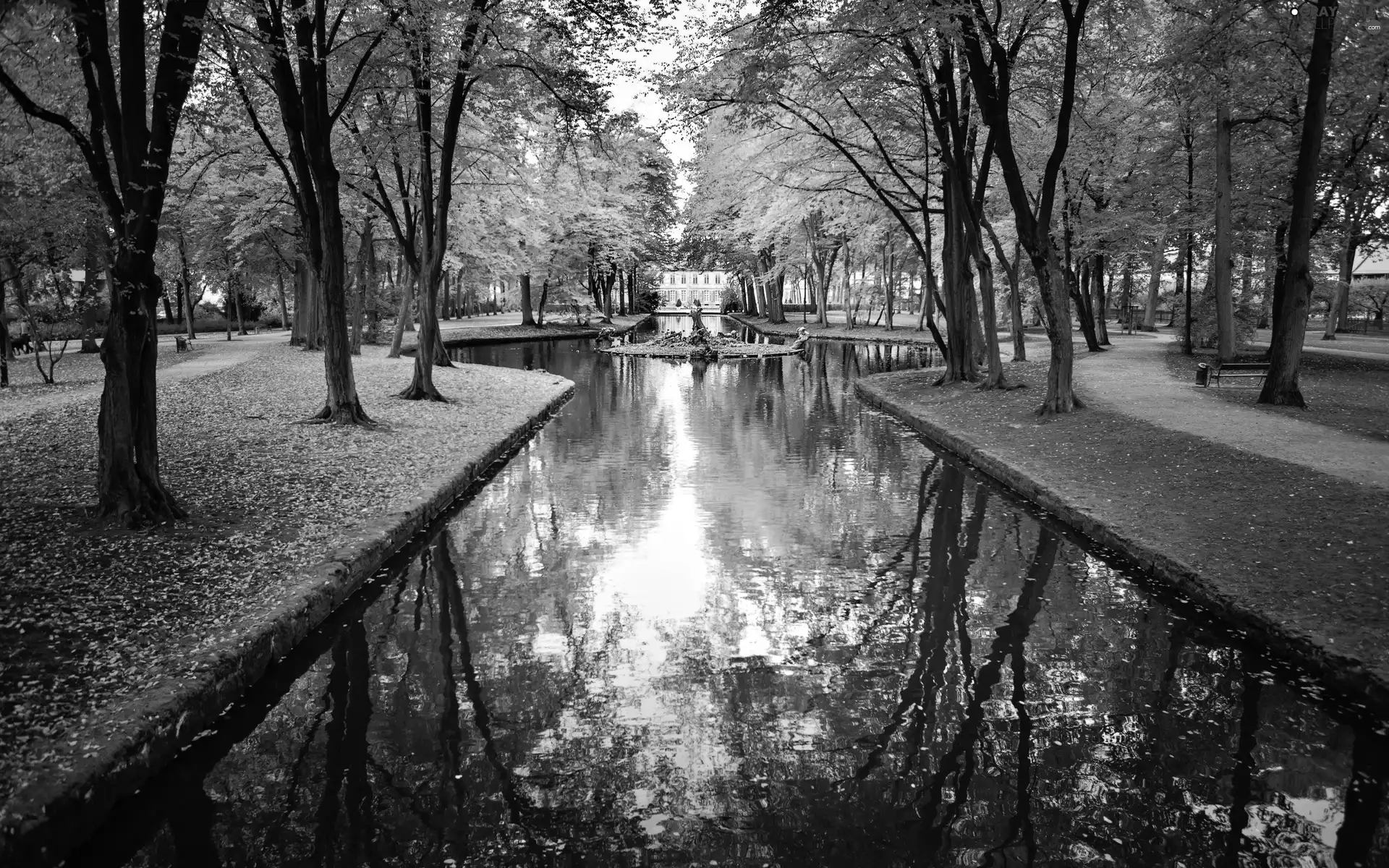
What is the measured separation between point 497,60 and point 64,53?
7.52m

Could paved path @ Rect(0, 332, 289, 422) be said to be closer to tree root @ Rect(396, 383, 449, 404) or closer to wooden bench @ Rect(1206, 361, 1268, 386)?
tree root @ Rect(396, 383, 449, 404)

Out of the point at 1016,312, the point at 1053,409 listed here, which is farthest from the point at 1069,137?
the point at 1053,409

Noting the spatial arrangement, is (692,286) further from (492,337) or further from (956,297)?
(956,297)

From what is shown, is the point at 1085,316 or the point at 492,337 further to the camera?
the point at 492,337

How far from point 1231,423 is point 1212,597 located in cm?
807

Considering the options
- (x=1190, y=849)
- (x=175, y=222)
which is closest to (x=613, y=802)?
(x=1190, y=849)

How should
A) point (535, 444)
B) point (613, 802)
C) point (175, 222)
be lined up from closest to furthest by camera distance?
point (613, 802) < point (535, 444) < point (175, 222)

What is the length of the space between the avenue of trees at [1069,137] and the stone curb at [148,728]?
32.0 feet

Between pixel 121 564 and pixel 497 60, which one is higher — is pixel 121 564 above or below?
below

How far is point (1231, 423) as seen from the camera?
13.2 metres

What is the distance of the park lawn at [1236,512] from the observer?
597 centimetres

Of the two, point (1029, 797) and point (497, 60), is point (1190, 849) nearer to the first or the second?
point (1029, 797)

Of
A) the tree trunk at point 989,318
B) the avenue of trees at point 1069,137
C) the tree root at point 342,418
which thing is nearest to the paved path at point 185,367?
the tree root at point 342,418

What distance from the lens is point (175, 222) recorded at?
2992 centimetres
